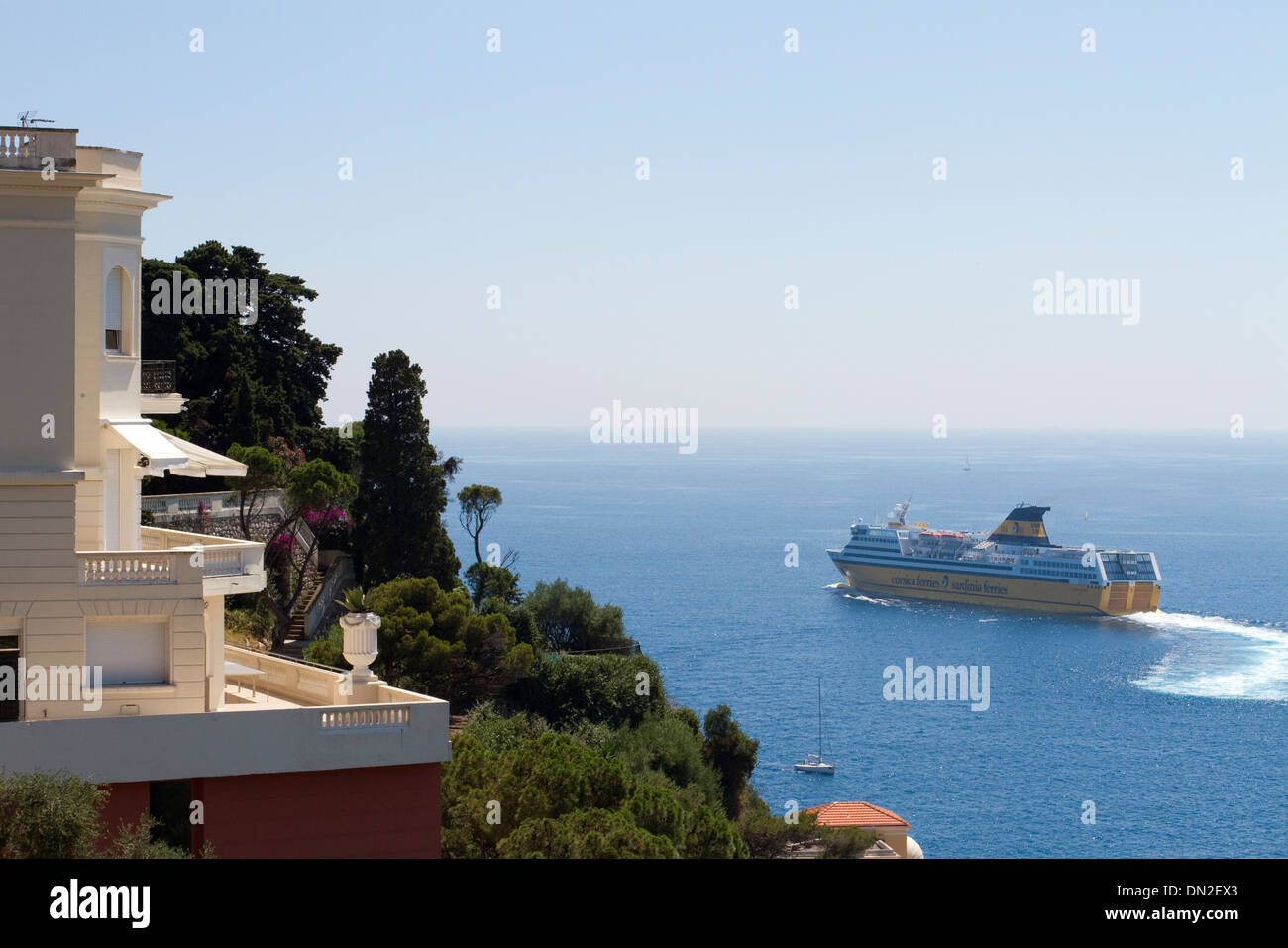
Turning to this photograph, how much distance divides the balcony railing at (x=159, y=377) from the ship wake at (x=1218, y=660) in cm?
6035

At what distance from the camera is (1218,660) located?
7775cm

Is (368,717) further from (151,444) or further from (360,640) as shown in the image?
(151,444)

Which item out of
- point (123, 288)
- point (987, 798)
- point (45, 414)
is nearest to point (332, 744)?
point (45, 414)

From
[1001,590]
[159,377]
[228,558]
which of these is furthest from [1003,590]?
[228,558]

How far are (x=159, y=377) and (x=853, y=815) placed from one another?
68.3ft

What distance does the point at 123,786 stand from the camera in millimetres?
13406

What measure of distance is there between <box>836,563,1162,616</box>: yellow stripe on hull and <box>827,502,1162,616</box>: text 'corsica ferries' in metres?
0.06

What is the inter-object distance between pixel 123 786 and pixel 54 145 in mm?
6229

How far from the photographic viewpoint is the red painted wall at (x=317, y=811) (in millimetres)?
13648

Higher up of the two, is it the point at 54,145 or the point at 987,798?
the point at 54,145

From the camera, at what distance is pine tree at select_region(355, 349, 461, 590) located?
34.5 m

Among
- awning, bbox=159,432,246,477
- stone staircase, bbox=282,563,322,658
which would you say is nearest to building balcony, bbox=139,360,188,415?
awning, bbox=159,432,246,477

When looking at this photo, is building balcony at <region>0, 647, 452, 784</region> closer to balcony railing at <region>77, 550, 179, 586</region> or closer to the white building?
the white building
